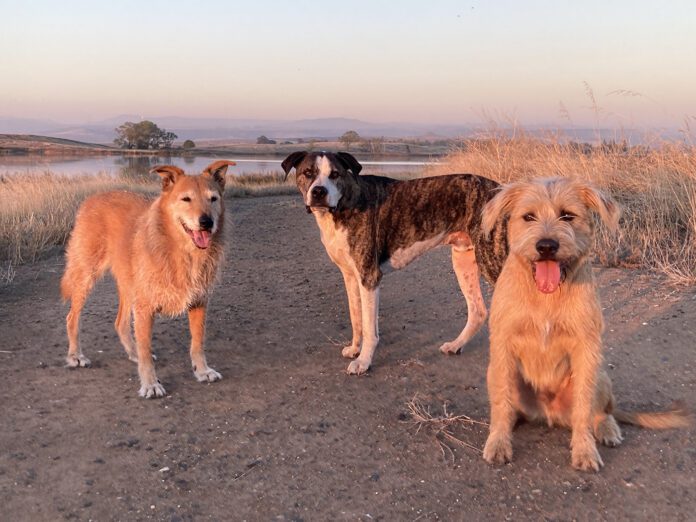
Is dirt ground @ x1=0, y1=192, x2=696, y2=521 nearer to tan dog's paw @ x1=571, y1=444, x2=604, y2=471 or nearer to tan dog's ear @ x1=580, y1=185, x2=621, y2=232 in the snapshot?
tan dog's paw @ x1=571, y1=444, x2=604, y2=471

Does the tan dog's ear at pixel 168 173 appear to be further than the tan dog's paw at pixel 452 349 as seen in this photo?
No

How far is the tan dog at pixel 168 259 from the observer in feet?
16.0

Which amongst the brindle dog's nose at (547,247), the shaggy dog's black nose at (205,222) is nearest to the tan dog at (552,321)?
the brindle dog's nose at (547,247)

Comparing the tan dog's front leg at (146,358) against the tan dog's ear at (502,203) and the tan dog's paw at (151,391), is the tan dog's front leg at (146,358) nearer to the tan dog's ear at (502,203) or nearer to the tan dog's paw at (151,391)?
the tan dog's paw at (151,391)

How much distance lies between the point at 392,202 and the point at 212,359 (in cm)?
213

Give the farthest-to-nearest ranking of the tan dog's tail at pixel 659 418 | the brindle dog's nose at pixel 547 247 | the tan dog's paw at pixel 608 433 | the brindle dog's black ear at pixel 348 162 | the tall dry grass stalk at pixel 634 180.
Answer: the tall dry grass stalk at pixel 634 180 < the brindle dog's black ear at pixel 348 162 < the tan dog's tail at pixel 659 418 < the tan dog's paw at pixel 608 433 < the brindle dog's nose at pixel 547 247

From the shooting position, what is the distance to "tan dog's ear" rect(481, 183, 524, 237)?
3.68 m

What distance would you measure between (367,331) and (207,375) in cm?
137

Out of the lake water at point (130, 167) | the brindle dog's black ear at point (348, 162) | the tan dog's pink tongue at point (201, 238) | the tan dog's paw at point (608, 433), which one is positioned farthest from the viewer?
the lake water at point (130, 167)

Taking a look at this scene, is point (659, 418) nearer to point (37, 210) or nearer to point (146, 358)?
point (146, 358)

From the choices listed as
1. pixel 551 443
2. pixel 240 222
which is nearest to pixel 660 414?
pixel 551 443

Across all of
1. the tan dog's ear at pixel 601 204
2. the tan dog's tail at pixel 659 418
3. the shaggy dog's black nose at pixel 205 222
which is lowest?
the tan dog's tail at pixel 659 418

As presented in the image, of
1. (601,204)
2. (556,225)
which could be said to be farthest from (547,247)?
(601,204)

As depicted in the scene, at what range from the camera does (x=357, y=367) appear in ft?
17.0
